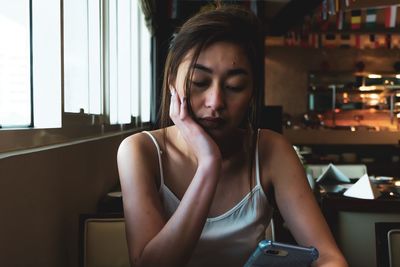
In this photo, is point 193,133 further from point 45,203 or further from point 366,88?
point 366,88

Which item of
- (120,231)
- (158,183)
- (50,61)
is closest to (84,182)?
(120,231)

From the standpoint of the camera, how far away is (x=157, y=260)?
1.05 metres

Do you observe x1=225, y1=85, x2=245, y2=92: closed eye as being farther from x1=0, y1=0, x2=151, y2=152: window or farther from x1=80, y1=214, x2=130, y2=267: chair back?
x1=80, y1=214, x2=130, y2=267: chair back

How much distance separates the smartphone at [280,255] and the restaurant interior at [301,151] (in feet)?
1.72

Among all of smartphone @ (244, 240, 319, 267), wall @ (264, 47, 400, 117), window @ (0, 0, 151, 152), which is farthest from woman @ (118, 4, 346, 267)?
wall @ (264, 47, 400, 117)

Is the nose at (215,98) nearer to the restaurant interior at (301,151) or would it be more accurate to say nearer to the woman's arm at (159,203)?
the woman's arm at (159,203)

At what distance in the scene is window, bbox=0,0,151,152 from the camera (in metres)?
1.36

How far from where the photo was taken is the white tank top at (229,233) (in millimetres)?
1207

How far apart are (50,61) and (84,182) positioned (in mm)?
478

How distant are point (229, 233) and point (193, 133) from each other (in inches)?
10.8

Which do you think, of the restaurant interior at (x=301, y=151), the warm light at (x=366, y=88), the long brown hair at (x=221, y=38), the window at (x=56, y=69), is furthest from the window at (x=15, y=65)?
the warm light at (x=366, y=88)

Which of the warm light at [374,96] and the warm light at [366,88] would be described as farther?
the warm light at [374,96]

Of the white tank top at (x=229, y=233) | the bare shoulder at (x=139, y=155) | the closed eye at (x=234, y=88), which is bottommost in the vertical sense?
the white tank top at (x=229, y=233)

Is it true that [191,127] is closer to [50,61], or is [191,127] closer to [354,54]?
[50,61]
